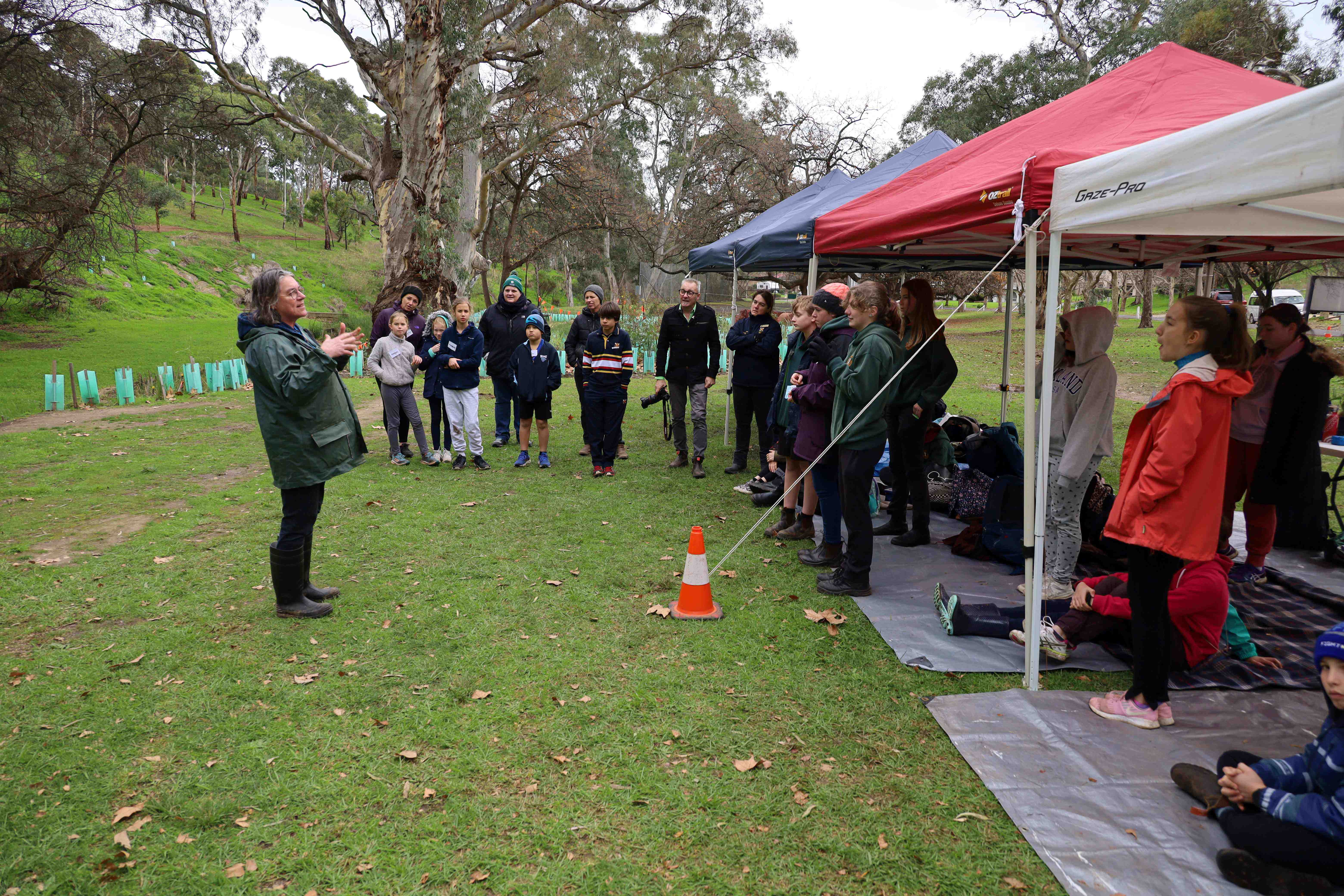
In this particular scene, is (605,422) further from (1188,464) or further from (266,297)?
(1188,464)

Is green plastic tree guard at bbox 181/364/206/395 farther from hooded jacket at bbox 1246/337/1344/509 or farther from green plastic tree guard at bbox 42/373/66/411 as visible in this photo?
hooded jacket at bbox 1246/337/1344/509

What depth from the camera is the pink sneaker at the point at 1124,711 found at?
3422 mm

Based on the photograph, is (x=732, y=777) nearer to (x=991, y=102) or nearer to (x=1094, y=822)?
(x=1094, y=822)

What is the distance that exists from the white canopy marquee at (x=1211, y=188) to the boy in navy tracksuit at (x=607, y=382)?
5.02 metres

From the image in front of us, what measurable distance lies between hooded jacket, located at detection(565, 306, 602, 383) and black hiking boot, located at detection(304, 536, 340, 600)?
4466mm

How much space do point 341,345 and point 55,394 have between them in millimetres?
11675

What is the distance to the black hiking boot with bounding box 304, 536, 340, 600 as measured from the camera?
468 cm

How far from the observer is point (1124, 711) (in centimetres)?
347

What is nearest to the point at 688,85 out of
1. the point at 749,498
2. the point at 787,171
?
the point at 787,171

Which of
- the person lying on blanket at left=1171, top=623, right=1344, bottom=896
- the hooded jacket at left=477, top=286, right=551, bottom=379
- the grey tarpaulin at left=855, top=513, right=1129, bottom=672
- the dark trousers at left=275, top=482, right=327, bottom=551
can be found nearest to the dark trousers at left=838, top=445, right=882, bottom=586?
the grey tarpaulin at left=855, top=513, right=1129, bottom=672

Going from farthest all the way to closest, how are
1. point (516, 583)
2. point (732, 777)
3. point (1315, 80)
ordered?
point (1315, 80), point (516, 583), point (732, 777)

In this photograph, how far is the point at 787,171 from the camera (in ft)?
87.2

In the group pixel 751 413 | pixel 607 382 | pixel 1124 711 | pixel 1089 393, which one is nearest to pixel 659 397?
pixel 607 382

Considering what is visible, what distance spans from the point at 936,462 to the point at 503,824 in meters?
5.54
